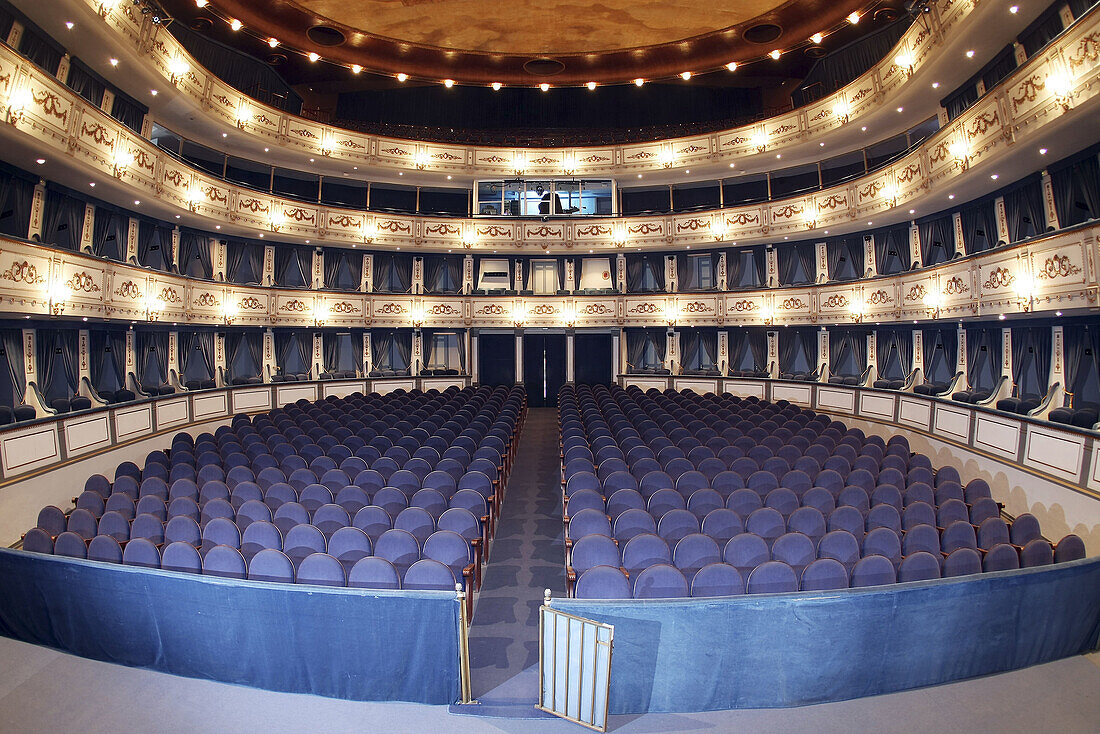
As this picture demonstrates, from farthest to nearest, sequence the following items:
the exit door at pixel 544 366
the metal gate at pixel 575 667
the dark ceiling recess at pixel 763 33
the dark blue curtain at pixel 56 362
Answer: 1. the exit door at pixel 544 366
2. the dark ceiling recess at pixel 763 33
3. the dark blue curtain at pixel 56 362
4. the metal gate at pixel 575 667

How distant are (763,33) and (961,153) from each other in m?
7.84

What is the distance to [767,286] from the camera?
1827cm

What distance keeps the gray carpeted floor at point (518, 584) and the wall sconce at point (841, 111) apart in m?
11.4

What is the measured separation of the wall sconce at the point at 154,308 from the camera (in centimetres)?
1207

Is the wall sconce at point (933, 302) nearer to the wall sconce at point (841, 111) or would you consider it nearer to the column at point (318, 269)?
the wall sconce at point (841, 111)

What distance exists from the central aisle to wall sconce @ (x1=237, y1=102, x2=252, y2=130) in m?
11.4

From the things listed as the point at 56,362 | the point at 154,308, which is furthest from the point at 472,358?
the point at 56,362

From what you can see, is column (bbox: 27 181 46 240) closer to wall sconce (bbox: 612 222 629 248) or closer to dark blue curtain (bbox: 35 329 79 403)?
dark blue curtain (bbox: 35 329 79 403)

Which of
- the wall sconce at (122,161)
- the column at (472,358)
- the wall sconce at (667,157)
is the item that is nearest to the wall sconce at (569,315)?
the column at (472,358)

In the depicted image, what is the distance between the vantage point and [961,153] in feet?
33.5

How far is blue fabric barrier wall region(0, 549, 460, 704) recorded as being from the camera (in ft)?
13.3

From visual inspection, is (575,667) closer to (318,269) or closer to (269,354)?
(269,354)

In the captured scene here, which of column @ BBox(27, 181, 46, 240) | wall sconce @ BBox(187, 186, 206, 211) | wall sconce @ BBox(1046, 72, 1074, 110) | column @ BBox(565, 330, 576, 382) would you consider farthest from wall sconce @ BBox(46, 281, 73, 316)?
wall sconce @ BBox(1046, 72, 1074, 110)

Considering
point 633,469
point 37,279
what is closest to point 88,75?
point 37,279
